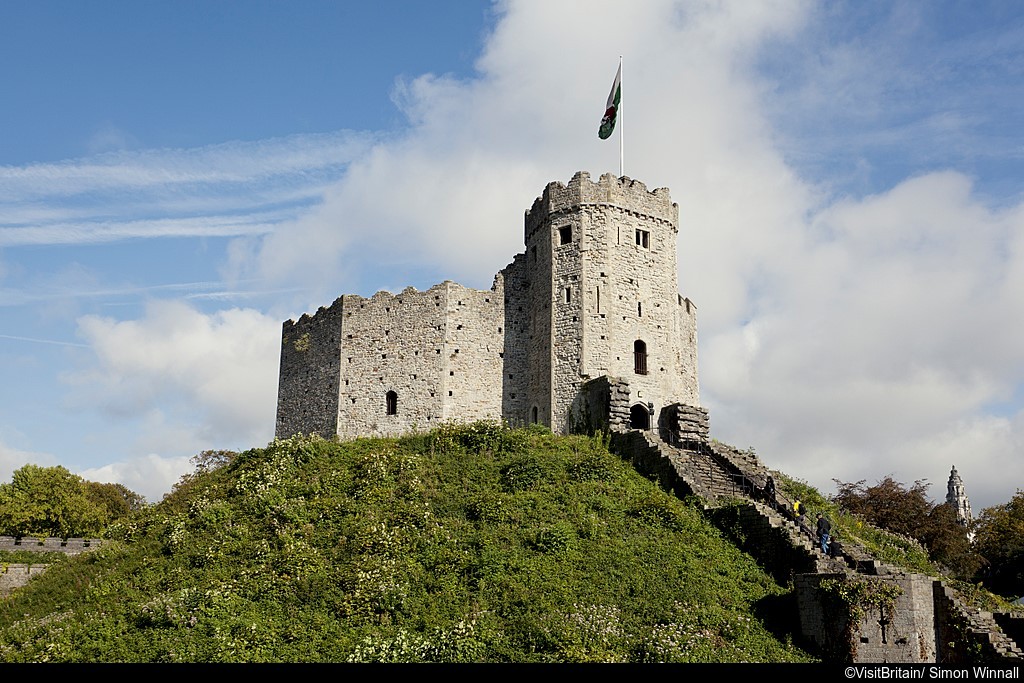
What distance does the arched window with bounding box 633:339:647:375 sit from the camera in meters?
34.4

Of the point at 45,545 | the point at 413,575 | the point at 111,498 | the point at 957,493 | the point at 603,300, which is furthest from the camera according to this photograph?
the point at 957,493

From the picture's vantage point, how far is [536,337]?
36.3 m

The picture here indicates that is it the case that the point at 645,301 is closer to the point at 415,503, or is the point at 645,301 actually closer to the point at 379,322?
the point at 379,322

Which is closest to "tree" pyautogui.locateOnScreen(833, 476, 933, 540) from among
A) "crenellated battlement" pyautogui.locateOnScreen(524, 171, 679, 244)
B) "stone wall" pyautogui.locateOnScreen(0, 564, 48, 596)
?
"crenellated battlement" pyautogui.locateOnScreen(524, 171, 679, 244)

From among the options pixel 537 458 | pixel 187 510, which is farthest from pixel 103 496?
pixel 537 458

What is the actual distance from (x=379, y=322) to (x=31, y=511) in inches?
1094

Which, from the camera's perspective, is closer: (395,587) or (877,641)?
(877,641)

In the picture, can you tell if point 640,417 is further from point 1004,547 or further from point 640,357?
point 1004,547

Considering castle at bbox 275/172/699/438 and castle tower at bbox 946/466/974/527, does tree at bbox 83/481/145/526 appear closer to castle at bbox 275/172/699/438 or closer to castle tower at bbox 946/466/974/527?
castle at bbox 275/172/699/438

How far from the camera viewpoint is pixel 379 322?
38.4m

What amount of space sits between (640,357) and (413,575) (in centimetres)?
1715

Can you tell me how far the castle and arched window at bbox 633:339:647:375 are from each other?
55 mm

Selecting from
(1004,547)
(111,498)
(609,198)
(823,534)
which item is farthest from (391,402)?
(111,498)
